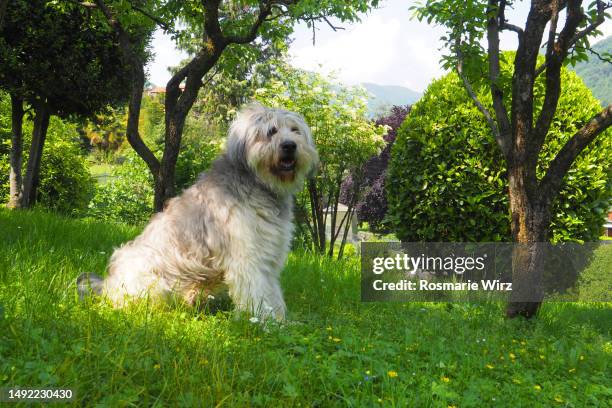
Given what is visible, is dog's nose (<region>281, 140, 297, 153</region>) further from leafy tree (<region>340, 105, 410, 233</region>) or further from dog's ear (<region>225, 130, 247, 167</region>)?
leafy tree (<region>340, 105, 410, 233</region>)

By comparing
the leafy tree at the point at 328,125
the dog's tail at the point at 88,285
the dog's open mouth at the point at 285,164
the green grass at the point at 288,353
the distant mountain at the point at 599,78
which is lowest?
the green grass at the point at 288,353

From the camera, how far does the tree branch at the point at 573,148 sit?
4.39 meters

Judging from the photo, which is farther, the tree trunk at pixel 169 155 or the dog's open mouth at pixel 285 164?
the tree trunk at pixel 169 155

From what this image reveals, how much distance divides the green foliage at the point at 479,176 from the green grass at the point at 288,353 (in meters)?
1.74

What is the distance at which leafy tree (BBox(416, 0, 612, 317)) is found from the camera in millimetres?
4488

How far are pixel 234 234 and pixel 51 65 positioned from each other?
6928 millimetres

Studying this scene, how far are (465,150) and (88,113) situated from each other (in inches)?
280

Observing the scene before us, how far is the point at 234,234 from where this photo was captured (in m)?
4.09

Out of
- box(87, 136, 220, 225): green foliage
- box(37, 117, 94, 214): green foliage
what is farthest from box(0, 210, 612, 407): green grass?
box(37, 117, 94, 214): green foliage

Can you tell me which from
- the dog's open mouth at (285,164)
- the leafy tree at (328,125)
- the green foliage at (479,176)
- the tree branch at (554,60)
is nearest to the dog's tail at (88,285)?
the dog's open mouth at (285,164)

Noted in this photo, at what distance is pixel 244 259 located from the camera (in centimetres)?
407

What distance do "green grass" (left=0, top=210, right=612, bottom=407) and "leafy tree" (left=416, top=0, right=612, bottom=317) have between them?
2.32 ft

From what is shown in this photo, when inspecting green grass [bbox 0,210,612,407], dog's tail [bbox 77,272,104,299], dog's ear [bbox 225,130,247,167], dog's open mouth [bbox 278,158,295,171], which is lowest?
green grass [bbox 0,210,612,407]

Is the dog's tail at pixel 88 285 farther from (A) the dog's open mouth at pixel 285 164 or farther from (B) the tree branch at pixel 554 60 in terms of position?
(B) the tree branch at pixel 554 60
